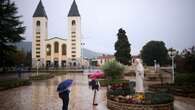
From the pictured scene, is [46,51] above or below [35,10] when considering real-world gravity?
below

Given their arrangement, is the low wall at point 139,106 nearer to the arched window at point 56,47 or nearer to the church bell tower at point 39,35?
the church bell tower at point 39,35

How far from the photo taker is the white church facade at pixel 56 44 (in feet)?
340

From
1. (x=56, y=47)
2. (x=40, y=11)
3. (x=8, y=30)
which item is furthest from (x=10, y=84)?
(x=40, y=11)

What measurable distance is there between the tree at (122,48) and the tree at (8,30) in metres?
30.1

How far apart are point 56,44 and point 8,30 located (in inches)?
2982

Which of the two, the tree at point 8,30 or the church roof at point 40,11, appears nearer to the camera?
the tree at point 8,30

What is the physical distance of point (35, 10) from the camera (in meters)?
110

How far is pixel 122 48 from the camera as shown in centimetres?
6075

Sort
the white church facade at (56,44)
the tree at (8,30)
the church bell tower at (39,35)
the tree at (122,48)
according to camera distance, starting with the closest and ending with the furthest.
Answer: the tree at (8,30), the tree at (122,48), the white church facade at (56,44), the church bell tower at (39,35)

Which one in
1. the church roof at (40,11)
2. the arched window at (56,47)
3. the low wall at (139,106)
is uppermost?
the church roof at (40,11)

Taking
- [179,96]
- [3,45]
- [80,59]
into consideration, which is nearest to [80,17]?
[80,59]

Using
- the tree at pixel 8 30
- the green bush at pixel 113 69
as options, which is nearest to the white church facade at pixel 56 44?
the tree at pixel 8 30

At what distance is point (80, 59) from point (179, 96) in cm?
8338

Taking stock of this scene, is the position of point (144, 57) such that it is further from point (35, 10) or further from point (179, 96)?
point (179, 96)
